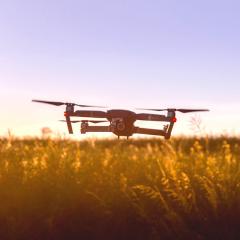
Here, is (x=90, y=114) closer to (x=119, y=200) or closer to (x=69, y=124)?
(x=69, y=124)

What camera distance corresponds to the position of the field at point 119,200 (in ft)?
20.9

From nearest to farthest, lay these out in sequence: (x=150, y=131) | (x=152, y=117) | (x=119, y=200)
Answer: (x=119, y=200) < (x=152, y=117) < (x=150, y=131)

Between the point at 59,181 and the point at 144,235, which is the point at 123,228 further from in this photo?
the point at 59,181

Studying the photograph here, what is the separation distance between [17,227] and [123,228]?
3.89ft

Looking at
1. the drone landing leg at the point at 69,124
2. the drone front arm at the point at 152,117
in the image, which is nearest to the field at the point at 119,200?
the drone landing leg at the point at 69,124

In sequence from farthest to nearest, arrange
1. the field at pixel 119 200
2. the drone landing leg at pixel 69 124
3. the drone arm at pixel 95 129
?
the drone landing leg at pixel 69 124 < the drone arm at pixel 95 129 < the field at pixel 119 200

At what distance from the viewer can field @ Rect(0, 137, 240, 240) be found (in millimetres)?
6355

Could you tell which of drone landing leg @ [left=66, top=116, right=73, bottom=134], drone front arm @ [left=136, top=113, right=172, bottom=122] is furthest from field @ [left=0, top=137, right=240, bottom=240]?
drone front arm @ [left=136, top=113, right=172, bottom=122]

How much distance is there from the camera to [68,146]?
835 centimetres

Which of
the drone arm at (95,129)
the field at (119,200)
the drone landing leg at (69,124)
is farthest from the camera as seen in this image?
the drone landing leg at (69,124)

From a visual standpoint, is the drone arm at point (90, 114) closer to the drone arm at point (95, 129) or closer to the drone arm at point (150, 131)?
the drone arm at point (95, 129)

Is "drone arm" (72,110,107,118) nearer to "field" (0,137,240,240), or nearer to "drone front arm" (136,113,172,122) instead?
"drone front arm" (136,113,172,122)

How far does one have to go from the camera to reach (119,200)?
6.59 metres

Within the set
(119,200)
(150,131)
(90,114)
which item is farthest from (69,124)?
(119,200)
